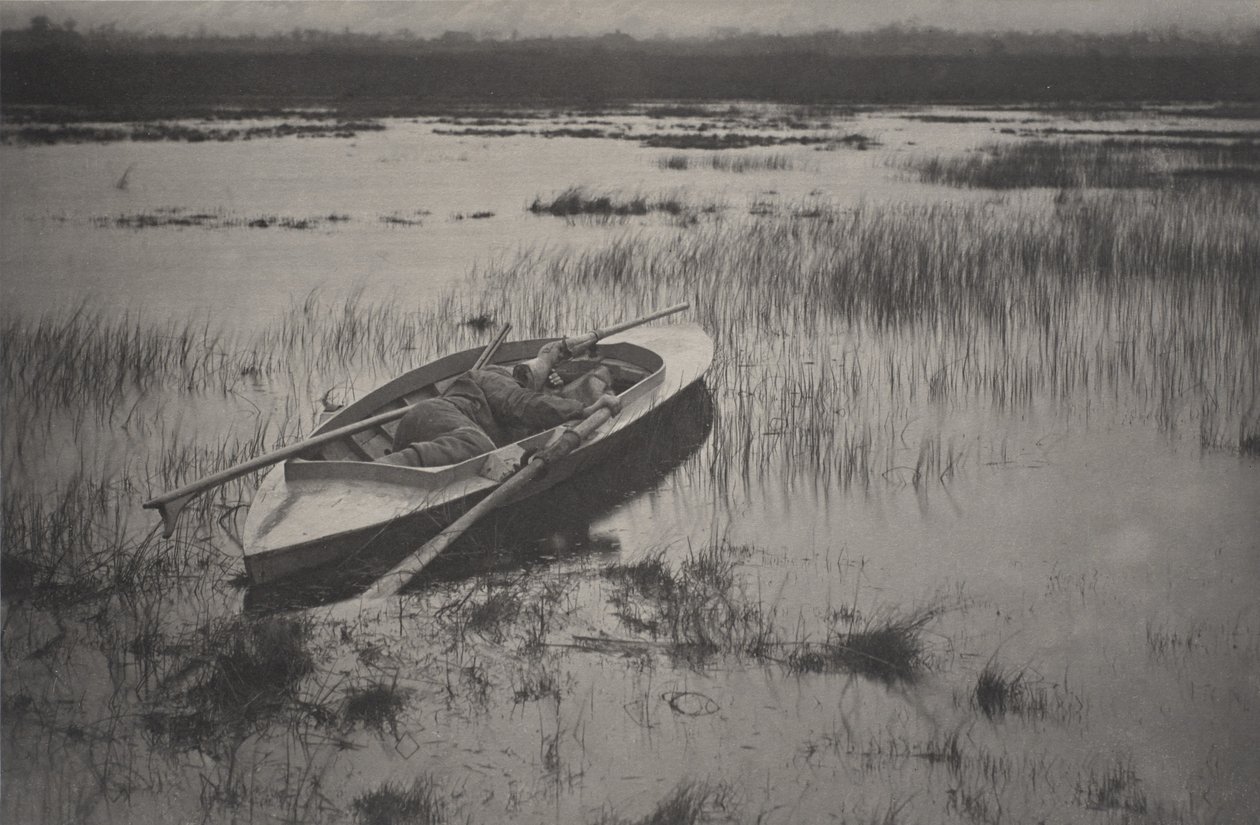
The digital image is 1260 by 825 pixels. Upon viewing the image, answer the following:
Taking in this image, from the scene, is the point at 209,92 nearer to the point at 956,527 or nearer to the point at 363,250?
the point at 363,250

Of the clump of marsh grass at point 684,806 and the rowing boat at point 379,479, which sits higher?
the rowing boat at point 379,479

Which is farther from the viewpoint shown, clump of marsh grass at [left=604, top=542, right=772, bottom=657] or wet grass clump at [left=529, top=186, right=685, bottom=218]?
wet grass clump at [left=529, top=186, right=685, bottom=218]

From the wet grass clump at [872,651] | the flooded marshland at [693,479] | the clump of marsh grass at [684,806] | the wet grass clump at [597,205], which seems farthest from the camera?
the wet grass clump at [597,205]

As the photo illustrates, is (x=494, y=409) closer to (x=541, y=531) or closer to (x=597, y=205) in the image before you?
(x=541, y=531)

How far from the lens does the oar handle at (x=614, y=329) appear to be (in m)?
3.96

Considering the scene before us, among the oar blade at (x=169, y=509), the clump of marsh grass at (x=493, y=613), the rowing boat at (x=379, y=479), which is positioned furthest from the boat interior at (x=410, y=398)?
the clump of marsh grass at (x=493, y=613)

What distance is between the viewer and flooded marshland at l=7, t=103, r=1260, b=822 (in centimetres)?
279

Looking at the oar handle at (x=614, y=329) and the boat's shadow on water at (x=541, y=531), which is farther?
the oar handle at (x=614, y=329)

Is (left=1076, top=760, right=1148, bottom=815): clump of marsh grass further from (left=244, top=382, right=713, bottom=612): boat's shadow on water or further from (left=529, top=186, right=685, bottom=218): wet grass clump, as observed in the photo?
(left=529, top=186, right=685, bottom=218): wet grass clump

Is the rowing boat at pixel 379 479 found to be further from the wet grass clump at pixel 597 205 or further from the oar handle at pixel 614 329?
the wet grass clump at pixel 597 205

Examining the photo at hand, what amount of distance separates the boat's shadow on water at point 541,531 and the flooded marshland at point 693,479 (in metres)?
0.01

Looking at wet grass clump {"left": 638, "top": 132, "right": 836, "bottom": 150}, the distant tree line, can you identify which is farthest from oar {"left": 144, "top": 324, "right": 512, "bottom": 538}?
wet grass clump {"left": 638, "top": 132, "right": 836, "bottom": 150}

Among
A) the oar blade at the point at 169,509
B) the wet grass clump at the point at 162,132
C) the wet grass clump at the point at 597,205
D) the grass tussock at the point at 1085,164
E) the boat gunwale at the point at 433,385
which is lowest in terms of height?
the oar blade at the point at 169,509

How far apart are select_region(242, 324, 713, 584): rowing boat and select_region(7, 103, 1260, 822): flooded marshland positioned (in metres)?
0.11
